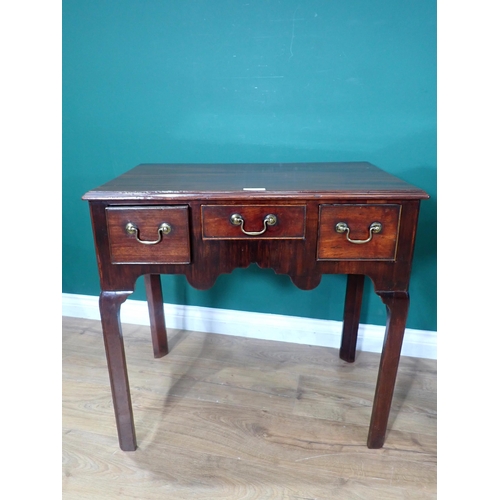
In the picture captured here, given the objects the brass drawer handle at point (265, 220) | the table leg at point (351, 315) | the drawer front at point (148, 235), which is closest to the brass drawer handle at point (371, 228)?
the brass drawer handle at point (265, 220)

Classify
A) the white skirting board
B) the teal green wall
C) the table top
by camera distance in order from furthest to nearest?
1. the white skirting board
2. the teal green wall
3. the table top

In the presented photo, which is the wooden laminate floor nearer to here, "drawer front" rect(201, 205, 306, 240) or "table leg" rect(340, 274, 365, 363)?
"table leg" rect(340, 274, 365, 363)

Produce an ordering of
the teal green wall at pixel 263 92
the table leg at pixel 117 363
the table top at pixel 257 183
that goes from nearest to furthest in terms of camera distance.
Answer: the table top at pixel 257 183, the table leg at pixel 117 363, the teal green wall at pixel 263 92

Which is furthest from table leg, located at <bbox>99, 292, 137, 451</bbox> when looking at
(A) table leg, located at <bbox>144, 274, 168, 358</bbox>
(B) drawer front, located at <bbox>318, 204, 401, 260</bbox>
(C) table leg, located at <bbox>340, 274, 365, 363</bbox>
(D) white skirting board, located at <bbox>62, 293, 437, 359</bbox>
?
(C) table leg, located at <bbox>340, 274, 365, 363</bbox>

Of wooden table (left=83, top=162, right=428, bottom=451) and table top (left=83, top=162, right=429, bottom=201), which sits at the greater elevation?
table top (left=83, top=162, right=429, bottom=201)

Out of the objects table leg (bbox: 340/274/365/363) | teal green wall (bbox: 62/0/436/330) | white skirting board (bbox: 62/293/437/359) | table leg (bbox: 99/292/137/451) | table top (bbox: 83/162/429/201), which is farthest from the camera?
white skirting board (bbox: 62/293/437/359)

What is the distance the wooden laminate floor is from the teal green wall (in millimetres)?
281

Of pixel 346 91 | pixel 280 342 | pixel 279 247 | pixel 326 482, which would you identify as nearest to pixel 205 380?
pixel 280 342

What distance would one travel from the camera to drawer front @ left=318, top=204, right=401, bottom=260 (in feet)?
3.30

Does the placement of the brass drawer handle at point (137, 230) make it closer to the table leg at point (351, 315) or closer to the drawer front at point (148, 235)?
the drawer front at point (148, 235)

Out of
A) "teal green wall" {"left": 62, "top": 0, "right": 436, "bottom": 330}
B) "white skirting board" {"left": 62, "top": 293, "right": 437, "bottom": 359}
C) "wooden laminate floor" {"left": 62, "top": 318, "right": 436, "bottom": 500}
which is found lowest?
"wooden laminate floor" {"left": 62, "top": 318, "right": 436, "bottom": 500}

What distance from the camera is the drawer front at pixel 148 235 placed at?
1.02m

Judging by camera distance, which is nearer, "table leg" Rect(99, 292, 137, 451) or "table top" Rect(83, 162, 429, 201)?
"table top" Rect(83, 162, 429, 201)

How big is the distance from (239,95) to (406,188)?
0.82 m
